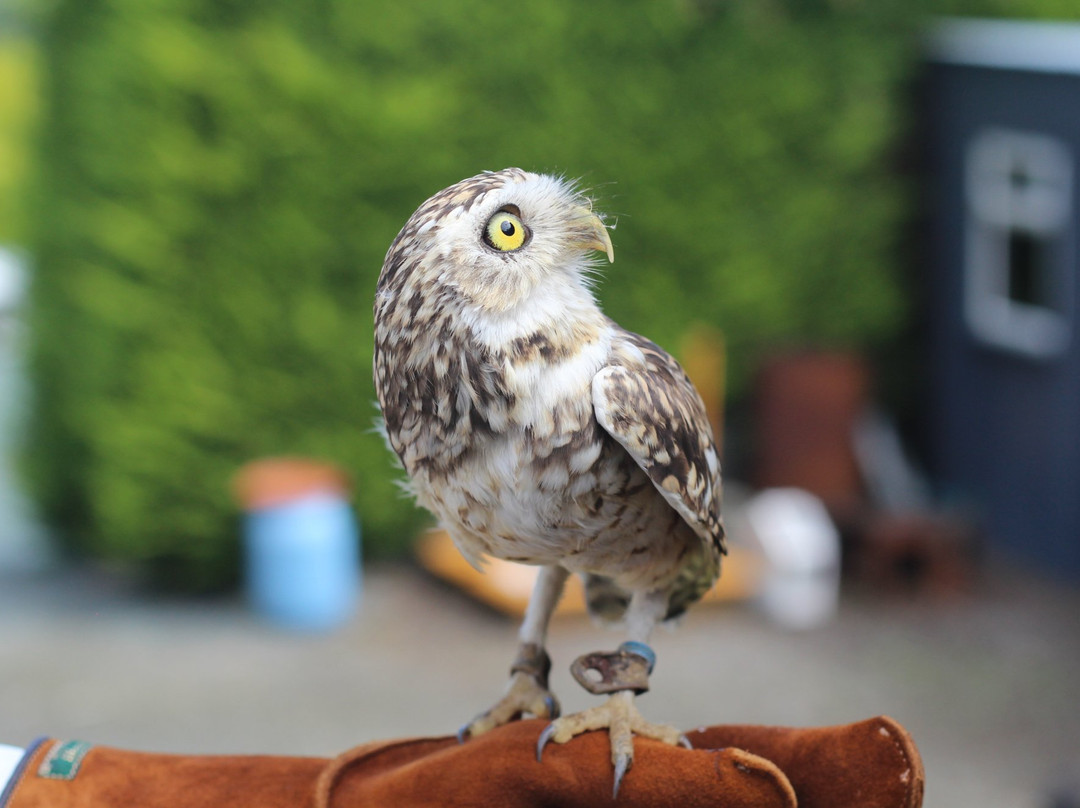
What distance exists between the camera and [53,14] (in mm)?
8164

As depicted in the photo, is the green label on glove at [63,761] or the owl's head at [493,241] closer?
the owl's head at [493,241]

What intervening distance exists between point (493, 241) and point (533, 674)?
2.85ft

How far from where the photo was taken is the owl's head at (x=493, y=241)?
1.92 meters

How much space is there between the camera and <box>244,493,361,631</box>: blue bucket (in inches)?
296

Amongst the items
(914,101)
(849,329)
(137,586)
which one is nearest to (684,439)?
(137,586)

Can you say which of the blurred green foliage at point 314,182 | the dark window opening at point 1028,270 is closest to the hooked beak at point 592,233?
the blurred green foliage at point 314,182

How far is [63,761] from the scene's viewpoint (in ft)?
6.95

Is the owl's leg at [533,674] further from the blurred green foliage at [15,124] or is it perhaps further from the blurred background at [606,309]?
the blurred green foliage at [15,124]

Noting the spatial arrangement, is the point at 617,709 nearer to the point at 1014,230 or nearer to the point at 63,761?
the point at 63,761

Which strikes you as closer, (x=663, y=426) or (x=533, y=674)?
(x=663, y=426)

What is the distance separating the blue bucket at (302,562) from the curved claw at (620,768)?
566 centimetres

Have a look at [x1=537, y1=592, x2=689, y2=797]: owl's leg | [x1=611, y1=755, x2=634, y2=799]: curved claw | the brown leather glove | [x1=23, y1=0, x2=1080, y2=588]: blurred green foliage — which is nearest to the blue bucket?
[x1=23, y1=0, x2=1080, y2=588]: blurred green foliage

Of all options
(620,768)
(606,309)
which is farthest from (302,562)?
(620,768)

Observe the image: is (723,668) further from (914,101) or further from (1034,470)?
(914,101)
